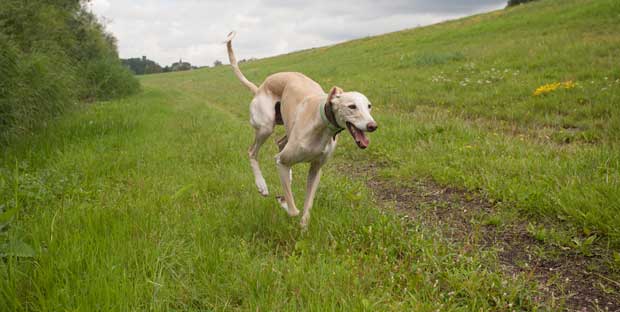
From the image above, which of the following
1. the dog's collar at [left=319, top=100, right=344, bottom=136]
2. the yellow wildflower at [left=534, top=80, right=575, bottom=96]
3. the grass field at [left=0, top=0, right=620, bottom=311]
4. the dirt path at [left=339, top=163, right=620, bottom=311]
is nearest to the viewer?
the grass field at [left=0, top=0, right=620, bottom=311]

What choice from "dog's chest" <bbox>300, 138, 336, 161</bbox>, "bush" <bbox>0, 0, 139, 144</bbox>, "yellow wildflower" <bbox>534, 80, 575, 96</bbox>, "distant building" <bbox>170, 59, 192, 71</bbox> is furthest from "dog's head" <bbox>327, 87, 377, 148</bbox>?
"distant building" <bbox>170, 59, 192, 71</bbox>

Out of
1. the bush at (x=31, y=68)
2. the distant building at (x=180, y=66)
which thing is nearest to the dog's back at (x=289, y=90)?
the bush at (x=31, y=68)

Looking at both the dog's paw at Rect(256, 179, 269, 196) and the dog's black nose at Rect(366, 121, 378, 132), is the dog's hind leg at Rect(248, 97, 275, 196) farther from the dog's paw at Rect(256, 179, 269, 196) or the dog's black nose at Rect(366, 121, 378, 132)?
the dog's black nose at Rect(366, 121, 378, 132)

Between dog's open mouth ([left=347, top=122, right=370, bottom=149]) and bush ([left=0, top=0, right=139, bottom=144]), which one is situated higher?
bush ([left=0, top=0, right=139, bottom=144])

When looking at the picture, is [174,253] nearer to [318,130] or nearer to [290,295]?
[290,295]

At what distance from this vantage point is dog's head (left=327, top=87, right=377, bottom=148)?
8.93 feet

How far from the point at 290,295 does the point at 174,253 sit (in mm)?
881

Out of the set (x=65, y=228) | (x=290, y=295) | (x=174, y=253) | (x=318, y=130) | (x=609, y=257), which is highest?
(x=318, y=130)

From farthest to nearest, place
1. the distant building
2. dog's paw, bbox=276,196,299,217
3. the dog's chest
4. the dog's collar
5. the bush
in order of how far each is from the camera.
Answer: the distant building
the bush
dog's paw, bbox=276,196,299,217
the dog's chest
the dog's collar

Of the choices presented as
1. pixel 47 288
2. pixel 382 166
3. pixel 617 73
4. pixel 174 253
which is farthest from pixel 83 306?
pixel 617 73

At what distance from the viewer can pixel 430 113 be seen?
7938mm

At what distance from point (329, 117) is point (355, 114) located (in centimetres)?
34

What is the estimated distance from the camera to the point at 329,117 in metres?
3.08

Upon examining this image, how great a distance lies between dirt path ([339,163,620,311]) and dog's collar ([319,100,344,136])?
3.69 feet
